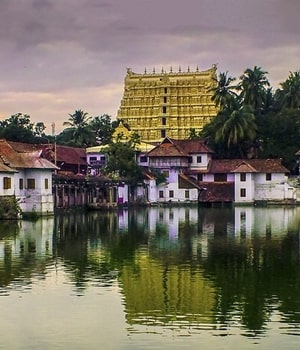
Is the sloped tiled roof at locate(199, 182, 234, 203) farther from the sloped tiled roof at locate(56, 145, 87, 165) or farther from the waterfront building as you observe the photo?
the sloped tiled roof at locate(56, 145, 87, 165)

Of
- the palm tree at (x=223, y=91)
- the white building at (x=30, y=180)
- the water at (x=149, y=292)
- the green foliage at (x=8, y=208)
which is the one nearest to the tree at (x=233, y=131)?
the palm tree at (x=223, y=91)

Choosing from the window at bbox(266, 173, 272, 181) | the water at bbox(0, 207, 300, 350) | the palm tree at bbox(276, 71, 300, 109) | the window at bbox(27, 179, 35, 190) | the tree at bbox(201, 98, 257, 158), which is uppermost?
the palm tree at bbox(276, 71, 300, 109)

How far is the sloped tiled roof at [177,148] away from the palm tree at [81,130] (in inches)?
696

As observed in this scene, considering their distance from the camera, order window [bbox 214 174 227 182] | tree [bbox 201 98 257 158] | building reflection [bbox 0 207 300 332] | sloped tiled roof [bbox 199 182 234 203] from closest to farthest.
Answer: building reflection [bbox 0 207 300 332] < sloped tiled roof [bbox 199 182 234 203] < tree [bbox 201 98 257 158] < window [bbox 214 174 227 182]

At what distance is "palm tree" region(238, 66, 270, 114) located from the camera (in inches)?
3561

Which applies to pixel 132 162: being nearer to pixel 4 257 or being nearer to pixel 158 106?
pixel 158 106

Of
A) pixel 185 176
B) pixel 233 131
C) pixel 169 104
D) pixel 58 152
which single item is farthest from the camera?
pixel 169 104

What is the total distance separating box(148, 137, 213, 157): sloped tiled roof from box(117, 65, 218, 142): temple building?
16.9 metres

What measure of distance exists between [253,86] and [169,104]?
662 inches

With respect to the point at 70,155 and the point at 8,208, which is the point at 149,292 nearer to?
the point at 8,208

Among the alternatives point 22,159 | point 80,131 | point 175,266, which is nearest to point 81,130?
point 80,131

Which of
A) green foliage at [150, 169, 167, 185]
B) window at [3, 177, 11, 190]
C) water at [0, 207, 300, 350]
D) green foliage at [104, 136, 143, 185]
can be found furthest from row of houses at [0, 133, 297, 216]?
water at [0, 207, 300, 350]

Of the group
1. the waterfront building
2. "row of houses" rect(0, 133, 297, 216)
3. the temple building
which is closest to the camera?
"row of houses" rect(0, 133, 297, 216)

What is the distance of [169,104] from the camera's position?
4129 inches
